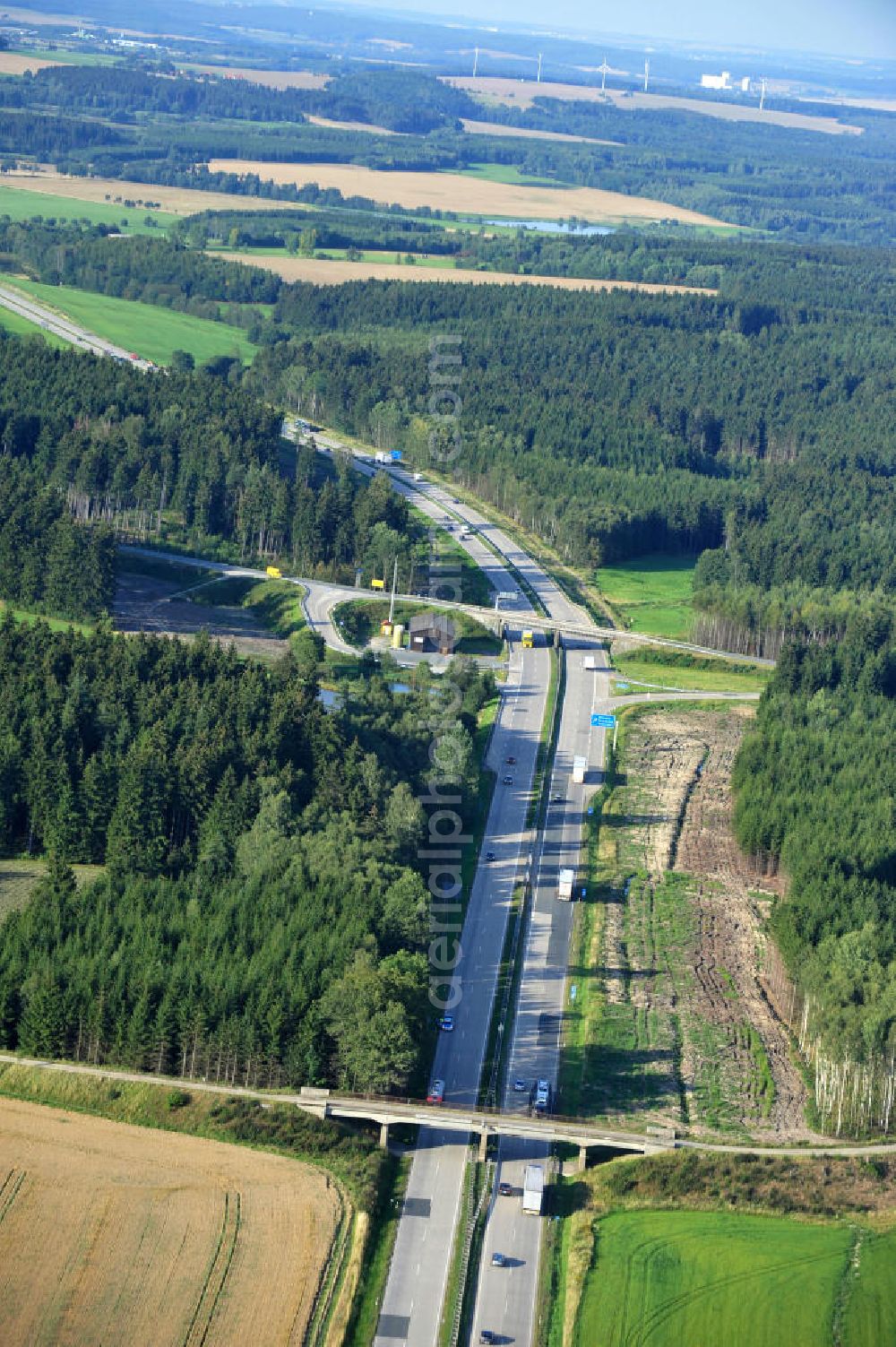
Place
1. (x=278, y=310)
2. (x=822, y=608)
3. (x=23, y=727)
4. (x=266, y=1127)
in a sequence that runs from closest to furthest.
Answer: (x=266, y=1127)
(x=23, y=727)
(x=822, y=608)
(x=278, y=310)

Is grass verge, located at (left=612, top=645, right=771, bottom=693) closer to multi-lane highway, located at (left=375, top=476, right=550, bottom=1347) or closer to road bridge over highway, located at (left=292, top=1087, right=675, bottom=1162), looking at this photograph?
multi-lane highway, located at (left=375, top=476, right=550, bottom=1347)

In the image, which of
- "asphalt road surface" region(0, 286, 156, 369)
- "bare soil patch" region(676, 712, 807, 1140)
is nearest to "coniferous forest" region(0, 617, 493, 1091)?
"bare soil patch" region(676, 712, 807, 1140)

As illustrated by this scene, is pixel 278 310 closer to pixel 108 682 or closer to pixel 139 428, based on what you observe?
pixel 139 428

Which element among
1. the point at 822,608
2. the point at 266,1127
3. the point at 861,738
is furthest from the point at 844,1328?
the point at 822,608

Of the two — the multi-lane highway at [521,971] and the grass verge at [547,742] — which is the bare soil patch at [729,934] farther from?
the grass verge at [547,742]

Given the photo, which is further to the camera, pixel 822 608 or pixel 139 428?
pixel 139 428

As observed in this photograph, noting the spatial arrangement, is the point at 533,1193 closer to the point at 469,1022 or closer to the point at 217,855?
the point at 469,1022

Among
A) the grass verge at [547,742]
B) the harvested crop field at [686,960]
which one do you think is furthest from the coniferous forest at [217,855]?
the harvested crop field at [686,960]
